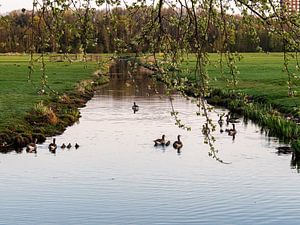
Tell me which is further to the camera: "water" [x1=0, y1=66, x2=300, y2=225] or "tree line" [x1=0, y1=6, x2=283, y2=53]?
"water" [x1=0, y1=66, x2=300, y2=225]

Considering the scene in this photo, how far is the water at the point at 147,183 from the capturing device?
14516 mm

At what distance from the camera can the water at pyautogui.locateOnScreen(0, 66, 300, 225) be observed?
14.5 meters

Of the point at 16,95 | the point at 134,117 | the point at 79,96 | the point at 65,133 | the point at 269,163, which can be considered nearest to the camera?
the point at 269,163

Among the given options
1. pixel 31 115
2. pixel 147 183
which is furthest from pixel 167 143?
pixel 31 115

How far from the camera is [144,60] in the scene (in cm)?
544

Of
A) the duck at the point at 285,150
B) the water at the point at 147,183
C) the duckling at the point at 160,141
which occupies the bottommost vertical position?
the water at the point at 147,183

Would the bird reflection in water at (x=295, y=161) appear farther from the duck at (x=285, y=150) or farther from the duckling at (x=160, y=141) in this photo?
the duckling at (x=160, y=141)

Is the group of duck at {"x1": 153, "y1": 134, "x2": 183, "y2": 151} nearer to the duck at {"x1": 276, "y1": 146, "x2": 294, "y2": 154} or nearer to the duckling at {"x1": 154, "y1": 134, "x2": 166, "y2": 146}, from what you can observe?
the duckling at {"x1": 154, "y1": 134, "x2": 166, "y2": 146}

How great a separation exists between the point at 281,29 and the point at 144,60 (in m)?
1.34

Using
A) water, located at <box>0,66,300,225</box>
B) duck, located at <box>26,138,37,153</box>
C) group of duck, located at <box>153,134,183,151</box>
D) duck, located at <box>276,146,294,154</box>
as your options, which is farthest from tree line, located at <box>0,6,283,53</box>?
group of duck, located at <box>153,134,183,151</box>

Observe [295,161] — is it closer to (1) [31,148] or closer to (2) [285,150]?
(2) [285,150]

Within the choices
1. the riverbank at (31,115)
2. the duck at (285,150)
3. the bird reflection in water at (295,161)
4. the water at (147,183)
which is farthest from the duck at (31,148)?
the bird reflection in water at (295,161)

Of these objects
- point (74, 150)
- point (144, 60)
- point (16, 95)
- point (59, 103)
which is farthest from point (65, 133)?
point (144, 60)

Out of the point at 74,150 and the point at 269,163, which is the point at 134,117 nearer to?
the point at 74,150
